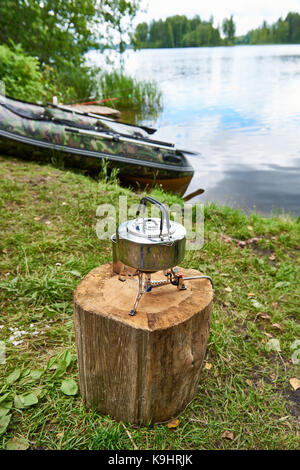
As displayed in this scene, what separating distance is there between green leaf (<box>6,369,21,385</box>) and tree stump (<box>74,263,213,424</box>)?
46cm

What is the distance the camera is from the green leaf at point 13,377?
2184 millimetres

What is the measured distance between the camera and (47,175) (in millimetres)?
5633

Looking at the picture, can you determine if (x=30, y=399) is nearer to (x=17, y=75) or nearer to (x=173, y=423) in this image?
(x=173, y=423)

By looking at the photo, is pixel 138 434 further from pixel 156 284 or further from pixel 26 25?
pixel 26 25

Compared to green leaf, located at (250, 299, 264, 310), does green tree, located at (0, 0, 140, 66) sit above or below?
above

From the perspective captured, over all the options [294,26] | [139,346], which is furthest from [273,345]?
[294,26]

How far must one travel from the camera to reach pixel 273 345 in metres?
2.74

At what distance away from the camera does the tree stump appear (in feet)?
5.73

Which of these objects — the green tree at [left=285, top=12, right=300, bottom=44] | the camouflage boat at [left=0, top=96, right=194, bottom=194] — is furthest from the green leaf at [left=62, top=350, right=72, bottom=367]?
the green tree at [left=285, top=12, right=300, bottom=44]

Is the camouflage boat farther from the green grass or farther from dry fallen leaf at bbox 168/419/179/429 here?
dry fallen leaf at bbox 168/419/179/429

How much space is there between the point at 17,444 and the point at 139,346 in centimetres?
87

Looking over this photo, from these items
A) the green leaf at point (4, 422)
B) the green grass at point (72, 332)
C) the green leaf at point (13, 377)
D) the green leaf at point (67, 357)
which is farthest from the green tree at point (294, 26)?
the green leaf at point (4, 422)

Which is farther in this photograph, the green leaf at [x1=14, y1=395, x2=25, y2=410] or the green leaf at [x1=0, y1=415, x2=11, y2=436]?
the green leaf at [x1=14, y1=395, x2=25, y2=410]

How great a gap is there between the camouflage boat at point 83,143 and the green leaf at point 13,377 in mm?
4705
